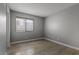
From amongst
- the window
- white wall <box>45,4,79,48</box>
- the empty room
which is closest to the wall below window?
the empty room

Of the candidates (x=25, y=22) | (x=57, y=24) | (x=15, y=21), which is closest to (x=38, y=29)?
(x=25, y=22)

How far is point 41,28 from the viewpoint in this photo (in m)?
4.84

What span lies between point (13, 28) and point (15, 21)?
437mm

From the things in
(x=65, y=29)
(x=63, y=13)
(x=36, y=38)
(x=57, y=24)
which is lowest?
(x=36, y=38)

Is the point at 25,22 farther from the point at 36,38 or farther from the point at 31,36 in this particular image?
the point at 36,38

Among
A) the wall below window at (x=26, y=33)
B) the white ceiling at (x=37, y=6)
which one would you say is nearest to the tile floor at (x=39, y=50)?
the wall below window at (x=26, y=33)

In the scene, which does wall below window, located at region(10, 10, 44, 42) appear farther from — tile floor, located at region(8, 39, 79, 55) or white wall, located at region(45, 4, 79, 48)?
white wall, located at region(45, 4, 79, 48)

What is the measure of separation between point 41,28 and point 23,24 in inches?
65.3

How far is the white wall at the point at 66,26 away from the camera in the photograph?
2.54m

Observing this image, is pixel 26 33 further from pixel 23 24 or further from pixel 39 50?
pixel 39 50

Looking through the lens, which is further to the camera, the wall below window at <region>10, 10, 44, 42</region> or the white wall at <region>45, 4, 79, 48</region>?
the wall below window at <region>10, 10, 44, 42</region>

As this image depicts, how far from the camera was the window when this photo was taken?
3565 millimetres

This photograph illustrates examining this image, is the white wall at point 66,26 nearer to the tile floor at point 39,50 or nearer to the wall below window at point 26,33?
the tile floor at point 39,50

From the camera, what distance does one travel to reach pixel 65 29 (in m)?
3.04
